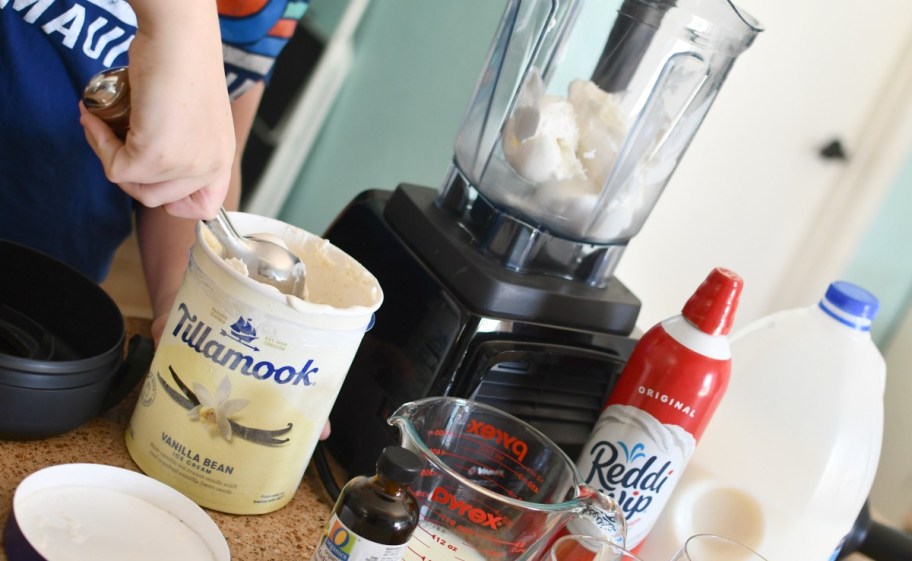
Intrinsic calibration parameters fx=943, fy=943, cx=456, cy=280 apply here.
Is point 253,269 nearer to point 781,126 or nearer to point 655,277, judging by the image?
point 655,277

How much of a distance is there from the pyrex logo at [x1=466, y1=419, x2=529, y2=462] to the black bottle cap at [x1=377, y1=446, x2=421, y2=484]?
0.15m

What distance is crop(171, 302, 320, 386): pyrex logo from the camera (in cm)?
66

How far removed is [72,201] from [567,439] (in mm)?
586

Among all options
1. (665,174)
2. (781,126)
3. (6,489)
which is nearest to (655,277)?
(781,126)

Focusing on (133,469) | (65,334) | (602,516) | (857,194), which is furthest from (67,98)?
(857,194)

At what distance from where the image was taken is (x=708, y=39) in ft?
2.79

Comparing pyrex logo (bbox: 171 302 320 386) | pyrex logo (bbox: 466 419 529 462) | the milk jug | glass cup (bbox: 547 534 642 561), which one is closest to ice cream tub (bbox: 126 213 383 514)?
pyrex logo (bbox: 171 302 320 386)

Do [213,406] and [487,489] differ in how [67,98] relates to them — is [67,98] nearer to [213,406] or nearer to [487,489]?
[213,406]

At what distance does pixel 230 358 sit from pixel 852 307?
0.52 meters

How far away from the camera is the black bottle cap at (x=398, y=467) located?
1.82 feet

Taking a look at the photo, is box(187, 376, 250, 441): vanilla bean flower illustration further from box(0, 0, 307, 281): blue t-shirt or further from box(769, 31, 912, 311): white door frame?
box(769, 31, 912, 311): white door frame

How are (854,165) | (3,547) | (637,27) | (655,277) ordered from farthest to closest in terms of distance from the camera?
(854,165) → (655,277) → (637,27) → (3,547)

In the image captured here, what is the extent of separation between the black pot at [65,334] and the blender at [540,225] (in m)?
0.21

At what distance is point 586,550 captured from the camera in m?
0.60
